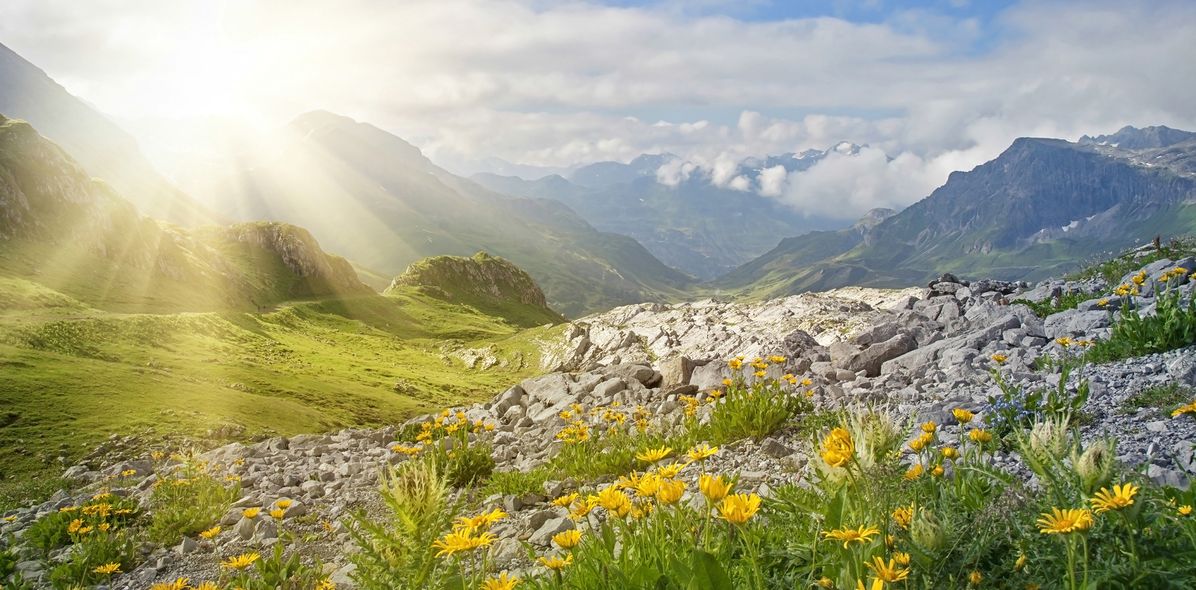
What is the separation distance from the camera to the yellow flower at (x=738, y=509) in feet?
10.8

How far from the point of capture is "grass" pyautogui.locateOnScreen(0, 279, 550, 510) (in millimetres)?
25672

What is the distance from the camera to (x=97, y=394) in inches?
1251

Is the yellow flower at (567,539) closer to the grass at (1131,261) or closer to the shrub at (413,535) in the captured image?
the shrub at (413,535)

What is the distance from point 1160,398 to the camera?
8320 millimetres

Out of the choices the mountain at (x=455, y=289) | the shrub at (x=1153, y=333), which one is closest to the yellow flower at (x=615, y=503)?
the shrub at (x=1153, y=333)

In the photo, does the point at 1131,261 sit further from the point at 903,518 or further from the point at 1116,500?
the point at 1116,500

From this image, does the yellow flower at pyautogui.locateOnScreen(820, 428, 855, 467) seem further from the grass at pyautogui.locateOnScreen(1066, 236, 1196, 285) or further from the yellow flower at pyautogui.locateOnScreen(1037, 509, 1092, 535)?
the grass at pyautogui.locateOnScreen(1066, 236, 1196, 285)

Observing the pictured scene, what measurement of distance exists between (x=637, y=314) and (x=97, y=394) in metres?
75.2

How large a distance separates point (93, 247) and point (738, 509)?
443ft

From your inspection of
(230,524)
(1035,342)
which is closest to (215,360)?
(230,524)

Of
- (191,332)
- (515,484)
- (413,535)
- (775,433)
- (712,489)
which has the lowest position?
(191,332)

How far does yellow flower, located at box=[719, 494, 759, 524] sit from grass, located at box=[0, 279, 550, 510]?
2030 centimetres

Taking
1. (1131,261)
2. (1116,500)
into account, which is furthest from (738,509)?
(1131,261)

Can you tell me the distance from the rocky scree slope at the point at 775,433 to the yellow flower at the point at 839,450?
2.75m
